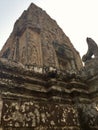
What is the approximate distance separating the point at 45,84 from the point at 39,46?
16.9ft

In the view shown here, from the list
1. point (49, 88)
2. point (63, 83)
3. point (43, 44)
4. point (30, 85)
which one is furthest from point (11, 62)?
point (43, 44)

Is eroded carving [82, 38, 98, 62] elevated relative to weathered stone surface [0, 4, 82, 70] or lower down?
lower down

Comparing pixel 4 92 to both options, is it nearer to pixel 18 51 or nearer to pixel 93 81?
pixel 93 81

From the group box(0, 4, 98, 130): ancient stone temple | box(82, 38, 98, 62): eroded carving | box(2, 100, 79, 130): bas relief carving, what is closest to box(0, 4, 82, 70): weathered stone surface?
box(0, 4, 98, 130): ancient stone temple

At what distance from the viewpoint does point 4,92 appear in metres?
4.41

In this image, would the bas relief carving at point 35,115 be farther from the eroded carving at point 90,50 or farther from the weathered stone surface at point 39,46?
the weathered stone surface at point 39,46

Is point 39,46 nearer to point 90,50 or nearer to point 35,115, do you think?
point 90,50

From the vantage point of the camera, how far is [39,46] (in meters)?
10.3

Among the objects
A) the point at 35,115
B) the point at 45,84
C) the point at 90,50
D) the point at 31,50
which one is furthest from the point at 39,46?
the point at 35,115

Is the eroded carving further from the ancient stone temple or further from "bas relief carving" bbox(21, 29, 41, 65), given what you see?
"bas relief carving" bbox(21, 29, 41, 65)

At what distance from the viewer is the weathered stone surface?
9.55m

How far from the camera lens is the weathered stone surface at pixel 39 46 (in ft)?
31.3

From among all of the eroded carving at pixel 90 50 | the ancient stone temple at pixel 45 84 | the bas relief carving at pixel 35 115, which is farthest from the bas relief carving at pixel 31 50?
the bas relief carving at pixel 35 115

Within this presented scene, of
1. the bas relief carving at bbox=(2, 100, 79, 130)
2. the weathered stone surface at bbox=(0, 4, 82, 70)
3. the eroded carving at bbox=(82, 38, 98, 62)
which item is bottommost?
the bas relief carving at bbox=(2, 100, 79, 130)
